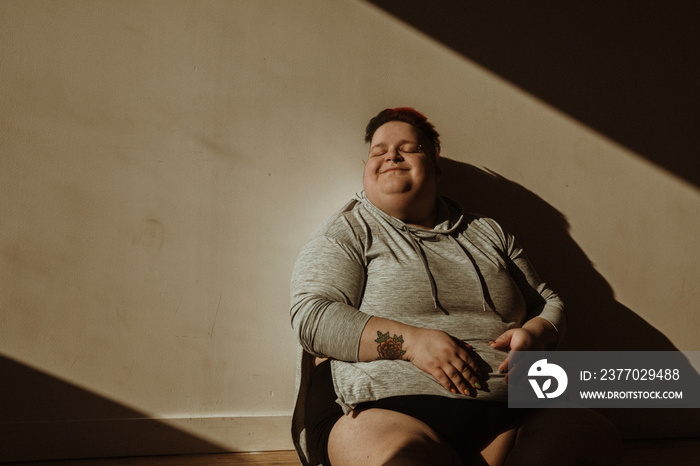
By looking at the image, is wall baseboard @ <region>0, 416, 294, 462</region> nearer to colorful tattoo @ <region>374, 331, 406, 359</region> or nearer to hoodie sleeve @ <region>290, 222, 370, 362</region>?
hoodie sleeve @ <region>290, 222, 370, 362</region>

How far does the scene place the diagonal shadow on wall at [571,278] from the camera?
1.89 metres

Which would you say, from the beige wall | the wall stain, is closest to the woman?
the beige wall

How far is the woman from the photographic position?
1188 mm

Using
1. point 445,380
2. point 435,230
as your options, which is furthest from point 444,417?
point 435,230

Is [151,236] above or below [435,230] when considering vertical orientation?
below

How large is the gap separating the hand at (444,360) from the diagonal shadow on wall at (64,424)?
0.86 m

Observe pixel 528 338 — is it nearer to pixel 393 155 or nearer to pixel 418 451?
pixel 418 451

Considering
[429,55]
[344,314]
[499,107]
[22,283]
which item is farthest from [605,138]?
[22,283]

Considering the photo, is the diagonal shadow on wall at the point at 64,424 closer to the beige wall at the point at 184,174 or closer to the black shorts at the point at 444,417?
the beige wall at the point at 184,174

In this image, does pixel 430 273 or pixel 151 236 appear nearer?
pixel 430 273

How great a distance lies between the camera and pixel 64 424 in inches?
59.9

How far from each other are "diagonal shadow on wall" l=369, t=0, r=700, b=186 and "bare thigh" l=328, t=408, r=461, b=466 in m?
1.34

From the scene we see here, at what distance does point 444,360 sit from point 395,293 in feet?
0.73

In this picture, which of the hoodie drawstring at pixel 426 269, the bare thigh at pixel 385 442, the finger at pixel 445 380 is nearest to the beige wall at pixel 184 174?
the hoodie drawstring at pixel 426 269
